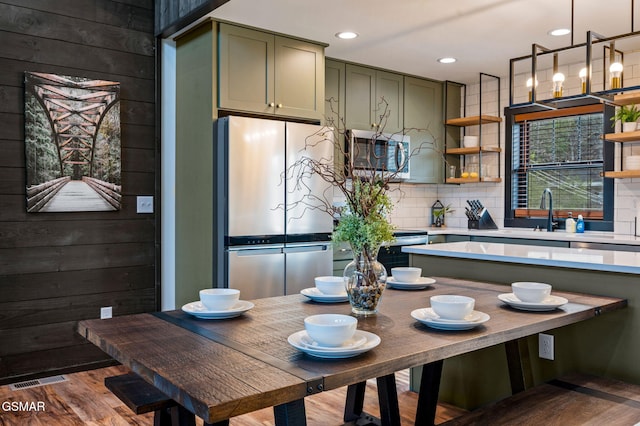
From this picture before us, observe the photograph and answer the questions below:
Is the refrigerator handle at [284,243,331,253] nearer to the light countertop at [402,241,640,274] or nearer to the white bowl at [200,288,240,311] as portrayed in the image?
the light countertop at [402,241,640,274]

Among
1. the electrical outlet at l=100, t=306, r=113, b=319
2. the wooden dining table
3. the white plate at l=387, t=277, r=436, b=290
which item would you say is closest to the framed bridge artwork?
the electrical outlet at l=100, t=306, r=113, b=319

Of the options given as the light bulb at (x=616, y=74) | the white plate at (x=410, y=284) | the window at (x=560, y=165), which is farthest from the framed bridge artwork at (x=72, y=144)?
the window at (x=560, y=165)

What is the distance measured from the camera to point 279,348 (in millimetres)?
1454

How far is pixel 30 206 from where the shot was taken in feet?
11.2

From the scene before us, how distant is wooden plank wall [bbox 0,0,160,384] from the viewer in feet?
11.0

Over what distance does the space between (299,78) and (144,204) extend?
147cm

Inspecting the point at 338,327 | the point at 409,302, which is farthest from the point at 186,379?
the point at 409,302

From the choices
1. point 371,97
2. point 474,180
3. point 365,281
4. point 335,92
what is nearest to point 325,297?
point 365,281

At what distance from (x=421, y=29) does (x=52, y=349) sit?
10.9 feet

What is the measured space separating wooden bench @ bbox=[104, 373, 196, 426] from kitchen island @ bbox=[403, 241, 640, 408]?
1.54 meters

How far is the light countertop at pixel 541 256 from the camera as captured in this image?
2.29 metres

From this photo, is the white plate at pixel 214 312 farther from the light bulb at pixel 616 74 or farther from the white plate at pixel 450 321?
the light bulb at pixel 616 74

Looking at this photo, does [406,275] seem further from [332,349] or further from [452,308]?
[332,349]

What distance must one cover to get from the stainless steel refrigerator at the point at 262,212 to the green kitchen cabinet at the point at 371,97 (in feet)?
3.01
